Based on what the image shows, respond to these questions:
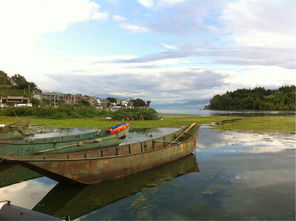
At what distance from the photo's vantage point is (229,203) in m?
7.25

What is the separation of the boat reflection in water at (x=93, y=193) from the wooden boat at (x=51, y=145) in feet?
11.2

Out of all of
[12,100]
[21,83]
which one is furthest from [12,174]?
[21,83]

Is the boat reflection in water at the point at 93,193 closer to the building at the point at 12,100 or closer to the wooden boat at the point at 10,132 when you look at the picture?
the wooden boat at the point at 10,132

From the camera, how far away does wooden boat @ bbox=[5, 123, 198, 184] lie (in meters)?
7.16

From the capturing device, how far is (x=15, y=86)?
10062 centimetres

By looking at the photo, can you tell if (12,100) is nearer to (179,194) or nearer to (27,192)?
(27,192)

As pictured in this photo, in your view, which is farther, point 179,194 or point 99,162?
point 99,162

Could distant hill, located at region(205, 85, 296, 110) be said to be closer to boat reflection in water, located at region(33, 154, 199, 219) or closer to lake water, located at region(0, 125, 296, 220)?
lake water, located at region(0, 125, 296, 220)

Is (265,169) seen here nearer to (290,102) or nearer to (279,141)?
(279,141)

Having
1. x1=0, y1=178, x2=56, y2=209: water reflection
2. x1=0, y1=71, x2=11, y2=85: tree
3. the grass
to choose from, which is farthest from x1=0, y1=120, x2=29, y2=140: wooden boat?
x1=0, y1=71, x2=11, y2=85: tree

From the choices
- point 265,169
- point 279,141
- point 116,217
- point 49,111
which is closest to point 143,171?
point 116,217

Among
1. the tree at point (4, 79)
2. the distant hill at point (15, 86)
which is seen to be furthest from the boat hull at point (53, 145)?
the tree at point (4, 79)

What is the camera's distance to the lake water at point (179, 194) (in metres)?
6.67

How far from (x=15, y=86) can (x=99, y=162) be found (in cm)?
10926
